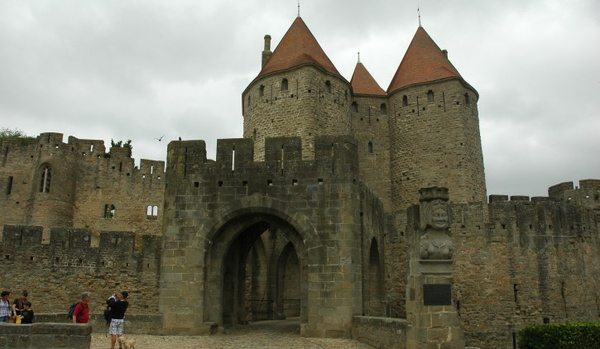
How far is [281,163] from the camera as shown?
1380cm

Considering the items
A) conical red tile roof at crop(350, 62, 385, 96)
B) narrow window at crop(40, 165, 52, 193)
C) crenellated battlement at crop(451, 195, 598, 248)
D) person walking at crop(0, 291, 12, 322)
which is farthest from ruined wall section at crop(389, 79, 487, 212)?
person walking at crop(0, 291, 12, 322)

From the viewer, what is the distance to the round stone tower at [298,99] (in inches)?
1070

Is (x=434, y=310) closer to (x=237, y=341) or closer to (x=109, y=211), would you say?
(x=237, y=341)

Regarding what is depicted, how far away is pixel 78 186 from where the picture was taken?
33219 mm

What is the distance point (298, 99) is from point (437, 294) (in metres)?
19.2

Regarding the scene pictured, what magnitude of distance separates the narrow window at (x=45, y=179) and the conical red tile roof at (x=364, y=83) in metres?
18.8

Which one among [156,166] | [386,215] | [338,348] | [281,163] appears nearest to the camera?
[338,348]

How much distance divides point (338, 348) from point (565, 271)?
12823 millimetres

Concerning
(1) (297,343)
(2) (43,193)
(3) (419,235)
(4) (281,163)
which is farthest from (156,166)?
(3) (419,235)

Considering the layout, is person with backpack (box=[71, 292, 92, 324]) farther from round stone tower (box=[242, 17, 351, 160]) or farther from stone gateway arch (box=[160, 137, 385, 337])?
round stone tower (box=[242, 17, 351, 160])

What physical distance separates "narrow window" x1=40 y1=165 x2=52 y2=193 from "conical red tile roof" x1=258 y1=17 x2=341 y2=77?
45.9ft

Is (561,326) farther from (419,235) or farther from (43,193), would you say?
(43,193)

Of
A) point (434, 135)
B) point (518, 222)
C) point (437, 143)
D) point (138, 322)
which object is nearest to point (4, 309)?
point (138, 322)

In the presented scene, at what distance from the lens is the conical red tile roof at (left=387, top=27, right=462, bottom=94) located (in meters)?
30.0
